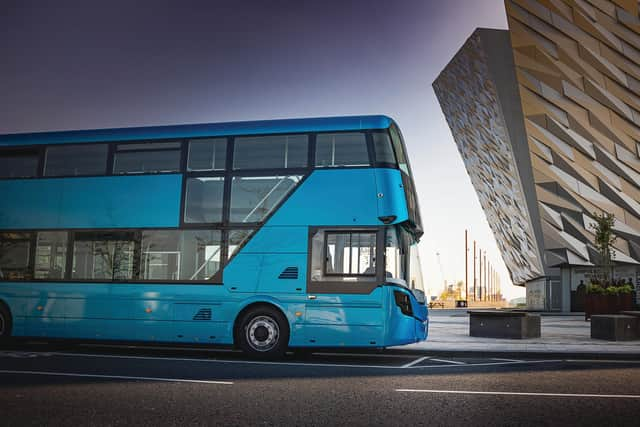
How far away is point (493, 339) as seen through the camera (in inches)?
608

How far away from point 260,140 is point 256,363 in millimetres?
3906

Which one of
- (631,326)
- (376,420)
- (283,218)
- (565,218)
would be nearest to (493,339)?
(631,326)

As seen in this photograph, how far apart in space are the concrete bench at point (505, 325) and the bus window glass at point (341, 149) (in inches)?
259

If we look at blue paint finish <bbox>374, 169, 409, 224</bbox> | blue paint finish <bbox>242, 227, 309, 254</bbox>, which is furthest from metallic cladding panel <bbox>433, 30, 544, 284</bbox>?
blue paint finish <bbox>242, 227, 309, 254</bbox>

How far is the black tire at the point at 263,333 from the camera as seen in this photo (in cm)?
1099

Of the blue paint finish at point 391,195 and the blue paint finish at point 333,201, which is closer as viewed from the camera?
the blue paint finish at point 391,195

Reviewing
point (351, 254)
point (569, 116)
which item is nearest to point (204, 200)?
point (351, 254)

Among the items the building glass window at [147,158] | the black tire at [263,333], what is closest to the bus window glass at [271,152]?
the building glass window at [147,158]

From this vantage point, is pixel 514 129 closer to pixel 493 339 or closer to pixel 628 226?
pixel 628 226

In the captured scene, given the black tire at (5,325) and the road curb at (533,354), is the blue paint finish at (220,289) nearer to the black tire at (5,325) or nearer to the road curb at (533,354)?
the black tire at (5,325)

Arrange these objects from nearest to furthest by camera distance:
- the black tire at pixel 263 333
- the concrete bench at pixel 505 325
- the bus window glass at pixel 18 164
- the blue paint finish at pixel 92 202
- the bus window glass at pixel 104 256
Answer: the black tire at pixel 263 333 → the blue paint finish at pixel 92 202 → the bus window glass at pixel 104 256 → the bus window glass at pixel 18 164 → the concrete bench at pixel 505 325

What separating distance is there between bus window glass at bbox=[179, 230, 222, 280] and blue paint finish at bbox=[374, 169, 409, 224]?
9.59ft

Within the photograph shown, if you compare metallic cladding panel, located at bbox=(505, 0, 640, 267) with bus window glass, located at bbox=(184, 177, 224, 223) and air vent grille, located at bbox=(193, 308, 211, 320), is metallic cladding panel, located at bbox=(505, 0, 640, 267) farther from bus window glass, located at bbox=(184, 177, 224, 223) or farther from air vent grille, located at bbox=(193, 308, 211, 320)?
air vent grille, located at bbox=(193, 308, 211, 320)

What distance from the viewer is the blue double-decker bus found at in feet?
35.5
